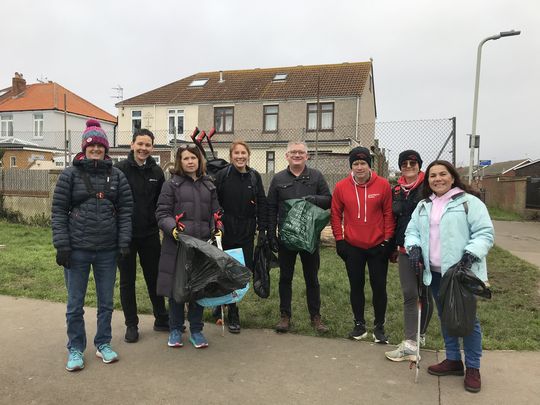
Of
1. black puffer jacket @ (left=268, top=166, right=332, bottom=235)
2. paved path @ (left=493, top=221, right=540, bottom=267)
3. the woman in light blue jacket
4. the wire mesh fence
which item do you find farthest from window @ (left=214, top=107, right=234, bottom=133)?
the woman in light blue jacket

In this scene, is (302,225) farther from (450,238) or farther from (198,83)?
(198,83)

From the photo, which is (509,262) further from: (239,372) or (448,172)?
(239,372)

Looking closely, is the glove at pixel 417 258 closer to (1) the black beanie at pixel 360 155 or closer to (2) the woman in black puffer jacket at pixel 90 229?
(1) the black beanie at pixel 360 155

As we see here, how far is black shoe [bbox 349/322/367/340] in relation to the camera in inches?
171

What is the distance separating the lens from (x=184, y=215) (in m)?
4.04

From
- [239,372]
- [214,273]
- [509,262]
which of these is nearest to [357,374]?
[239,372]

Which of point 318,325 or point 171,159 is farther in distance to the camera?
point 171,159

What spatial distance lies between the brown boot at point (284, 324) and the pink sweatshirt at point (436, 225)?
166 centimetres

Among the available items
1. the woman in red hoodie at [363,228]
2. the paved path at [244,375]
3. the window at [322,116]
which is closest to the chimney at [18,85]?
the window at [322,116]

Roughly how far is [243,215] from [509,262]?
6314 mm

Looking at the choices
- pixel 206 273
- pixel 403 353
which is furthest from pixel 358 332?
pixel 206 273

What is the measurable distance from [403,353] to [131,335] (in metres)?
2.50

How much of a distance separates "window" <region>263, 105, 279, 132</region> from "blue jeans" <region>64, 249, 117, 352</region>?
23375mm

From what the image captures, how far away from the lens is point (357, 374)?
142 inches
